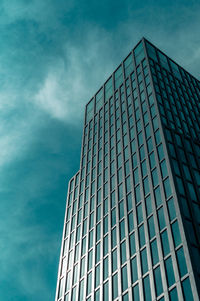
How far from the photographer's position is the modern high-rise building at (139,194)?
125 ft

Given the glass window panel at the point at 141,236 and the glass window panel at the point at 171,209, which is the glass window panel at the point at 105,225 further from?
the glass window panel at the point at 171,209

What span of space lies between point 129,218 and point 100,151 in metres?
23.6

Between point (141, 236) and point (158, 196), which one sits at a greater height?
point (158, 196)

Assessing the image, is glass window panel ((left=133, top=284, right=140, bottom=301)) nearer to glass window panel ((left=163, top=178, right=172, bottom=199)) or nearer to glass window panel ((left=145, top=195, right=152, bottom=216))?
glass window panel ((left=145, top=195, right=152, bottom=216))

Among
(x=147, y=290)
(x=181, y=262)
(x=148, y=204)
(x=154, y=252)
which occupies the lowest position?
(x=147, y=290)

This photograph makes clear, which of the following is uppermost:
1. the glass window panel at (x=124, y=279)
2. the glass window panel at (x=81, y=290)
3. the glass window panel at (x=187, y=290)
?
the glass window panel at (x=81, y=290)

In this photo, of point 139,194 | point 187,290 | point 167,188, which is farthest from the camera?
point 139,194

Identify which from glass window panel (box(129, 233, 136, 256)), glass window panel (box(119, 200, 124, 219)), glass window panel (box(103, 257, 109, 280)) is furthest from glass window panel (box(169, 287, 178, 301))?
glass window panel (box(119, 200, 124, 219))

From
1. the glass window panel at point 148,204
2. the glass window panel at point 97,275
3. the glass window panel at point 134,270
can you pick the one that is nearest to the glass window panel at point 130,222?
the glass window panel at point 148,204

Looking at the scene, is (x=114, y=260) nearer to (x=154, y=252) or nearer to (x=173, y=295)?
(x=154, y=252)

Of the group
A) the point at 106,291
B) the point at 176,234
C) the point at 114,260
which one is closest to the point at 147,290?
the point at 176,234

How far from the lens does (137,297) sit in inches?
1526

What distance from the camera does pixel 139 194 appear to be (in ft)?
162

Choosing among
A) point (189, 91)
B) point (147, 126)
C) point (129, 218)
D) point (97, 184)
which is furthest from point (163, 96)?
point (129, 218)
